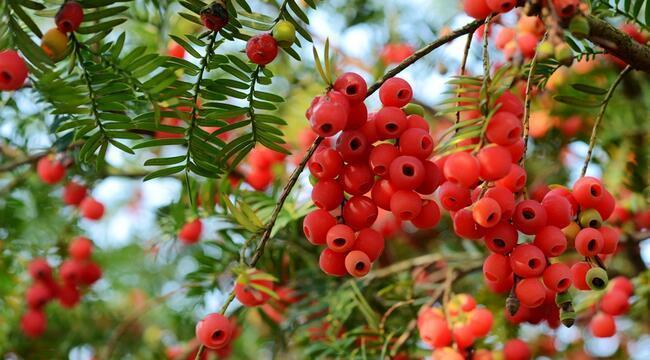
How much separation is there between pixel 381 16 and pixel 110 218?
3.41 ft

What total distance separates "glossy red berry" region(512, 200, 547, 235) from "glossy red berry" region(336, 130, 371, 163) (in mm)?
148

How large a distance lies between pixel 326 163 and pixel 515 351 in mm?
515

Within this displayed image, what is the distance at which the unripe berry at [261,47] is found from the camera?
0.66 meters

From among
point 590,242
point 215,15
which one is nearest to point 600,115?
point 590,242

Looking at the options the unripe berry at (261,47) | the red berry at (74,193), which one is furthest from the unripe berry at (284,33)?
the red berry at (74,193)

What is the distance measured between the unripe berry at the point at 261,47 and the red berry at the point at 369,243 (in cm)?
19

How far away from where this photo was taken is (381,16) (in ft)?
5.45

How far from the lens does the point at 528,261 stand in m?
0.63

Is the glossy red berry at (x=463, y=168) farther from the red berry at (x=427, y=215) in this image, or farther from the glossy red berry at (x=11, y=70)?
the glossy red berry at (x=11, y=70)

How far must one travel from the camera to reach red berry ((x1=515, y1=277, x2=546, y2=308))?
637mm

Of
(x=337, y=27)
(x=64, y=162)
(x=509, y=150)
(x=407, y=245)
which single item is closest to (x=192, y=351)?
(x=64, y=162)

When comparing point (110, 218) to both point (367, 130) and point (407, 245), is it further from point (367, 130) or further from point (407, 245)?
point (367, 130)

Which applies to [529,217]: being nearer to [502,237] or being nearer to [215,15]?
[502,237]

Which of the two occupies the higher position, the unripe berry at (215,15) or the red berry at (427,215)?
the red berry at (427,215)
